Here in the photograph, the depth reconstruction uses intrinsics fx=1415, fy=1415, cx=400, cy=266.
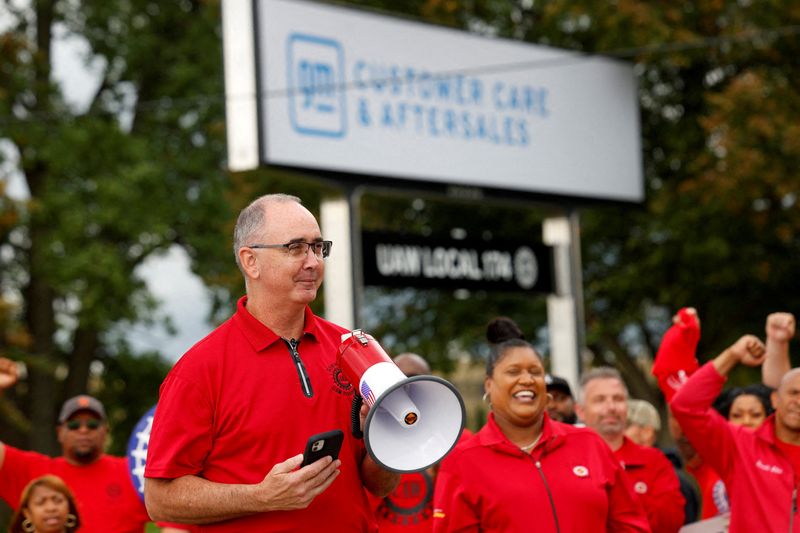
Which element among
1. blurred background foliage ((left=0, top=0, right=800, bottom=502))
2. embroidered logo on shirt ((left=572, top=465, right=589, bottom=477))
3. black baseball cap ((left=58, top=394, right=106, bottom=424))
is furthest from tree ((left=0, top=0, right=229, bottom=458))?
embroidered logo on shirt ((left=572, top=465, right=589, bottom=477))

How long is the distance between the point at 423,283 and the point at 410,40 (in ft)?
8.48

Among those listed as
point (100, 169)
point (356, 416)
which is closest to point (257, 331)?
point (356, 416)

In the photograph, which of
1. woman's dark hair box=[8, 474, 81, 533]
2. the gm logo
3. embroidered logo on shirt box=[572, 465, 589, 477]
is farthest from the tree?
embroidered logo on shirt box=[572, 465, 589, 477]

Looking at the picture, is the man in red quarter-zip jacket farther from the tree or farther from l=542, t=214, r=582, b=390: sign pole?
the tree

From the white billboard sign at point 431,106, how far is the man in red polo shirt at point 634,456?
5.32 m

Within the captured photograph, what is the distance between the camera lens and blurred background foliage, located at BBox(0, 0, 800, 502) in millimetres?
17641

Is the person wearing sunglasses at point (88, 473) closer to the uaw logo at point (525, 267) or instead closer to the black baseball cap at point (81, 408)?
the black baseball cap at point (81, 408)

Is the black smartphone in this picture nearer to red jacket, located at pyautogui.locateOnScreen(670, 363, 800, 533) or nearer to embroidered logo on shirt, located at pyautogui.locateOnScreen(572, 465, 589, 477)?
embroidered logo on shirt, located at pyautogui.locateOnScreen(572, 465, 589, 477)

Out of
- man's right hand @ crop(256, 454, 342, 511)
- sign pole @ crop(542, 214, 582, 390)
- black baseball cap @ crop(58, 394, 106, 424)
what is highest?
sign pole @ crop(542, 214, 582, 390)

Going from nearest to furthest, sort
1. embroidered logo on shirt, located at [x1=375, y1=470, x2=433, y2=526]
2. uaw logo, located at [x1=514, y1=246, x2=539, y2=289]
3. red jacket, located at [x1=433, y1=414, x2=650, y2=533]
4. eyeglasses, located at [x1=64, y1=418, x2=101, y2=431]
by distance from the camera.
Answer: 1. red jacket, located at [x1=433, y1=414, x2=650, y2=533]
2. embroidered logo on shirt, located at [x1=375, y1=470, x2=433, y2=526]
3. eyeglasses, located at [x1=64, y1=418, x2=101, y2=431]
4. uaw logo, located at [x1=514, y1=246, x2=539, y2=289]

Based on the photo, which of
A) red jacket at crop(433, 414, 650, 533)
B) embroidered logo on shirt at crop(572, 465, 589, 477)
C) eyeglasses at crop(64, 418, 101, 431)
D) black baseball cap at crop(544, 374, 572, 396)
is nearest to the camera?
red jacket at crop(433, 414, 650, 533)

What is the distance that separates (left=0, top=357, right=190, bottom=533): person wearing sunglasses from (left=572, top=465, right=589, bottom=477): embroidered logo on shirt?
308 centimetres

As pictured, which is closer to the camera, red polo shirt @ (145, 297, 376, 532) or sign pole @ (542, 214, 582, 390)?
red polo shirt @ (145, 297, 376, 532)

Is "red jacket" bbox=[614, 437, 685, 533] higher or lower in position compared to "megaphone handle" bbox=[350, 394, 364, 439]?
lower
